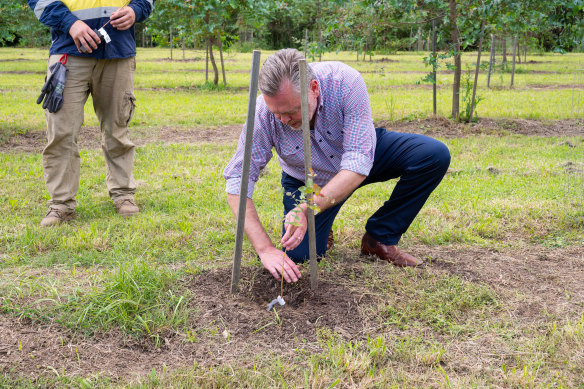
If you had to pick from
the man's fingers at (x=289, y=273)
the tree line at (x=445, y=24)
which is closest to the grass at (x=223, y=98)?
the tree line at (x=445, y=24)

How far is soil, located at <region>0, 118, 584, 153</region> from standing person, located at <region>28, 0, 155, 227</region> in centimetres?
256

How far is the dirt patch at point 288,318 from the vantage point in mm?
2480

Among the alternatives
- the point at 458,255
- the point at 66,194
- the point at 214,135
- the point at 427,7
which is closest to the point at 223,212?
the point at 66,194


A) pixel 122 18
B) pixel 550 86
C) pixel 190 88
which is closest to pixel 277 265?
pixel 122 18

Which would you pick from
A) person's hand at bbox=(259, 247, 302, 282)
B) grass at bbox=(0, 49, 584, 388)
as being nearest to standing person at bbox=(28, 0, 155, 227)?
grass at bbox=(0, 49, 584, 388)

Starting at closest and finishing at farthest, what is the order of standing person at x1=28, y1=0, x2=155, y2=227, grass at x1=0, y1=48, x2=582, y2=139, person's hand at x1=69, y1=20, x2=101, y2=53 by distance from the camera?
person's hand at x1=69, y1=20, x2=101, y2=53 → standing person at x1=28, y1=0, x2=155, y2=227 → grass at x1=0, y1=48, x2=582, y2=139

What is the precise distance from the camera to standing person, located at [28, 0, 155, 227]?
4.02 m

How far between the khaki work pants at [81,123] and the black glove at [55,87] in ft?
0.23

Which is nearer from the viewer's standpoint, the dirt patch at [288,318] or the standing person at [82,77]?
the dirt patch at [288,318]

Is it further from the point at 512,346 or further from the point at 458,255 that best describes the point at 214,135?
the point at 512,346

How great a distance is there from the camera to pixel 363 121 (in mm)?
2900

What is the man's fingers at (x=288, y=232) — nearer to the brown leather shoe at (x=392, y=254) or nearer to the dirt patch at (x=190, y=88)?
the brown leather shoe at (x=392, y=254)

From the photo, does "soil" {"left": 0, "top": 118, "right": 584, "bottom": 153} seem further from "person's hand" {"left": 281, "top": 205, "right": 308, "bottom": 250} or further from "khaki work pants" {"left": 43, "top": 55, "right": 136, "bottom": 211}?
"person's hand" {"left": 281, "top": 205, "right": 308, "bottom": 250}

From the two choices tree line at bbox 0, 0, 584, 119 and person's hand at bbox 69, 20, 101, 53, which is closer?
person's hand at bbox 69, 20, 101, 53
